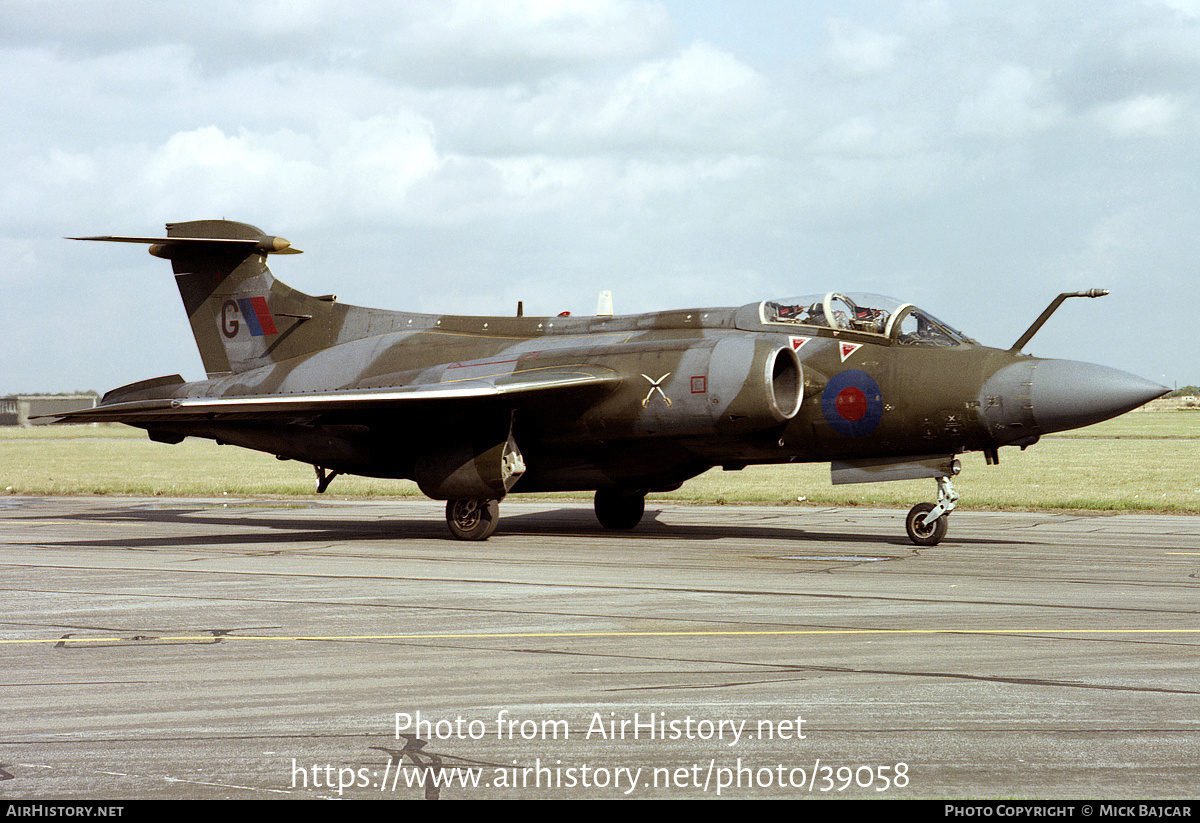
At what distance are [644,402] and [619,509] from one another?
3.56m

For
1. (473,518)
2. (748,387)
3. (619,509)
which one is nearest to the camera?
(748,387)

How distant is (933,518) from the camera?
14695mm

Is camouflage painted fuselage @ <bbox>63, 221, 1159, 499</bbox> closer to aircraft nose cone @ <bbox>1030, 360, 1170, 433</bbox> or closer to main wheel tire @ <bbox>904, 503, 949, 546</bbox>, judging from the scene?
aircraft nose cone @ <bbox>1030, 360, 1170, 433</bbox>

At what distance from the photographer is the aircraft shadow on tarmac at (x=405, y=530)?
16.6 m

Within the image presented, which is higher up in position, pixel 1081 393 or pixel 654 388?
pixel 654 388

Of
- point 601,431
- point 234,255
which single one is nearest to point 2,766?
point 601,431

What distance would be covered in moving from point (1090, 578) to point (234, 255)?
15177 mm

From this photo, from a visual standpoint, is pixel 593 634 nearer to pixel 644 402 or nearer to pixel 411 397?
pixel 644 402

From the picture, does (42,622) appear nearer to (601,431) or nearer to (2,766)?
(2,766)

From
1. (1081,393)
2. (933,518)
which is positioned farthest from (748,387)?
(1081,393)

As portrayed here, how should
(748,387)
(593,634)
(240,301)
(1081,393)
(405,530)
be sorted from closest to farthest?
(593,634) → (1081,393) → (748,387) → (405,530) → (240,301)

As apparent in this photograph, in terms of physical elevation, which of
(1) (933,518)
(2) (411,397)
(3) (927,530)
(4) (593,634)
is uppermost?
(2) (411,397)

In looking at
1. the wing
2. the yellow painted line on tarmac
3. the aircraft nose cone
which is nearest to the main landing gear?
the aircraft nose cone
